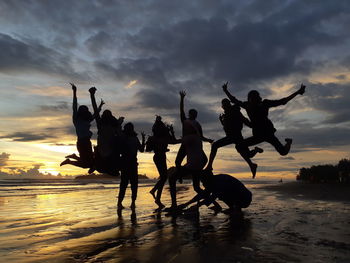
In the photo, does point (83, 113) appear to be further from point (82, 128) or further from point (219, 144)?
point (219, 144)

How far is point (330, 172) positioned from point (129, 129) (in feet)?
150

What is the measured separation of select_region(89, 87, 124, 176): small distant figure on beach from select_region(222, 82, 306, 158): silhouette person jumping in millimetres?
2841

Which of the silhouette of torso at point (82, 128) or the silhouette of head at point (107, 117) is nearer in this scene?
the silhouette of torso at point (82, 128)

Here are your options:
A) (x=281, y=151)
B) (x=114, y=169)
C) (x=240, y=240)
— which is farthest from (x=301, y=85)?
(x=114, y=169)

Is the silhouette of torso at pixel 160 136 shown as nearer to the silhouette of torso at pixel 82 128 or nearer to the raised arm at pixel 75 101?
the silhouette of torso at pixel 82 128

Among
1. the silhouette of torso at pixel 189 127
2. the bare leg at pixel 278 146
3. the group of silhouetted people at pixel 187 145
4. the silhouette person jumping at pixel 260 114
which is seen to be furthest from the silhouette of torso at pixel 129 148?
the bare leg at pixel 278 146

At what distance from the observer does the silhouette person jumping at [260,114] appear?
Result: 727 cm

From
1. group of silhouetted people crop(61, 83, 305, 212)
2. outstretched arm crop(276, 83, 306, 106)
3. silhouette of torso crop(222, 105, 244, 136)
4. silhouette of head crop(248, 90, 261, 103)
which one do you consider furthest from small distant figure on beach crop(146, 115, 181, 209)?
outstretched arm crop(276, 83, 306, 106)

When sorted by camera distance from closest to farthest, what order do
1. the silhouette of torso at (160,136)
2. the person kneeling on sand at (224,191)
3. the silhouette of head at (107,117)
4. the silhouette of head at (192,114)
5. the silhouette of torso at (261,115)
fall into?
the person kneeling on sand at (224,191) < the silhouette of torso at (261,115) < the silhouette of head at (192,114) < the silhouette of head at (107,117) < the silhouette of torso at (160,136)

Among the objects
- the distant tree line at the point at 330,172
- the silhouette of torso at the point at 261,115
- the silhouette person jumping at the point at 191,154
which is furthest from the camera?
the distant tree line at the point at 330,172

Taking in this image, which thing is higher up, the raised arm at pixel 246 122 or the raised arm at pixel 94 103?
the raised arm at pixel 94 103

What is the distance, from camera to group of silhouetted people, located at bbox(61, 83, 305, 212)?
7.05 meters

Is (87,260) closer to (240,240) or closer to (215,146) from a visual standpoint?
(240,240)

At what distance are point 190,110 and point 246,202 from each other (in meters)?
2.44
